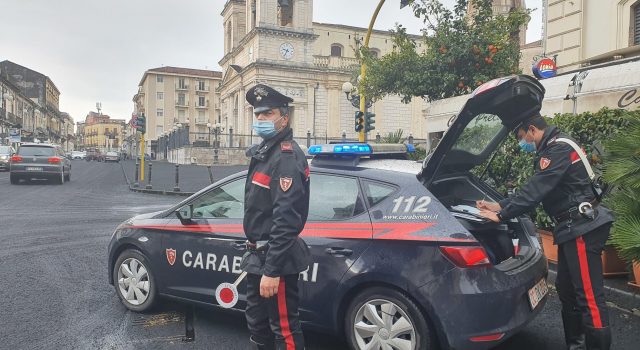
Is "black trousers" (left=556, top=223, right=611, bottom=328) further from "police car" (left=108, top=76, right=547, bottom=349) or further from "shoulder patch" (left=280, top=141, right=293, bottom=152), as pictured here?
"shoulder patch" (left=280, top=141, right=293, bottom=152)

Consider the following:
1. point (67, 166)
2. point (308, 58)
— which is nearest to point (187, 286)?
point (67, 166)

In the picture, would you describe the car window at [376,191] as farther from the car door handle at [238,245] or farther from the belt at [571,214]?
the belt at [571,214]

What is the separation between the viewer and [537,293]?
3566mm

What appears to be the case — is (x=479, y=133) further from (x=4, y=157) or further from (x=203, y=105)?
(x=203, y=105)

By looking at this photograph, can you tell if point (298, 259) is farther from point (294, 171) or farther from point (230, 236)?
point (230, 236)

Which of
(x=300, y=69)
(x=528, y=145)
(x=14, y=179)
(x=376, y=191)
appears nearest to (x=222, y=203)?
(x=376, y=191)

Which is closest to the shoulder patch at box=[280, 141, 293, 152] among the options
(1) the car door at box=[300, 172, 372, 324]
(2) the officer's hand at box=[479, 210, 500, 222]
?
(1) the car door at box=[300, 172, 372, 324]

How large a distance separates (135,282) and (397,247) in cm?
263

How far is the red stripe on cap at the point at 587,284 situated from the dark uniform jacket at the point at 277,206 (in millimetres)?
1882

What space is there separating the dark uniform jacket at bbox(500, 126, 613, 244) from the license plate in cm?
35

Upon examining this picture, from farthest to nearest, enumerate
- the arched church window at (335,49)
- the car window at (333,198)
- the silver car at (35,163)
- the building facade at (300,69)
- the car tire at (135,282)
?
the arched church window at (335,49), the building facade at (300,69), the silver car at (35,163), the car tire at (135,282), the car window at (333,198)

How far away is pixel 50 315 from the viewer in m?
4.66

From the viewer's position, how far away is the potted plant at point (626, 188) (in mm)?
4145

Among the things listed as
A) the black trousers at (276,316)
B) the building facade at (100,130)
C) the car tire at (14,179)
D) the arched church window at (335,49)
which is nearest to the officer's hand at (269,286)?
the black trousers at (276,316)
